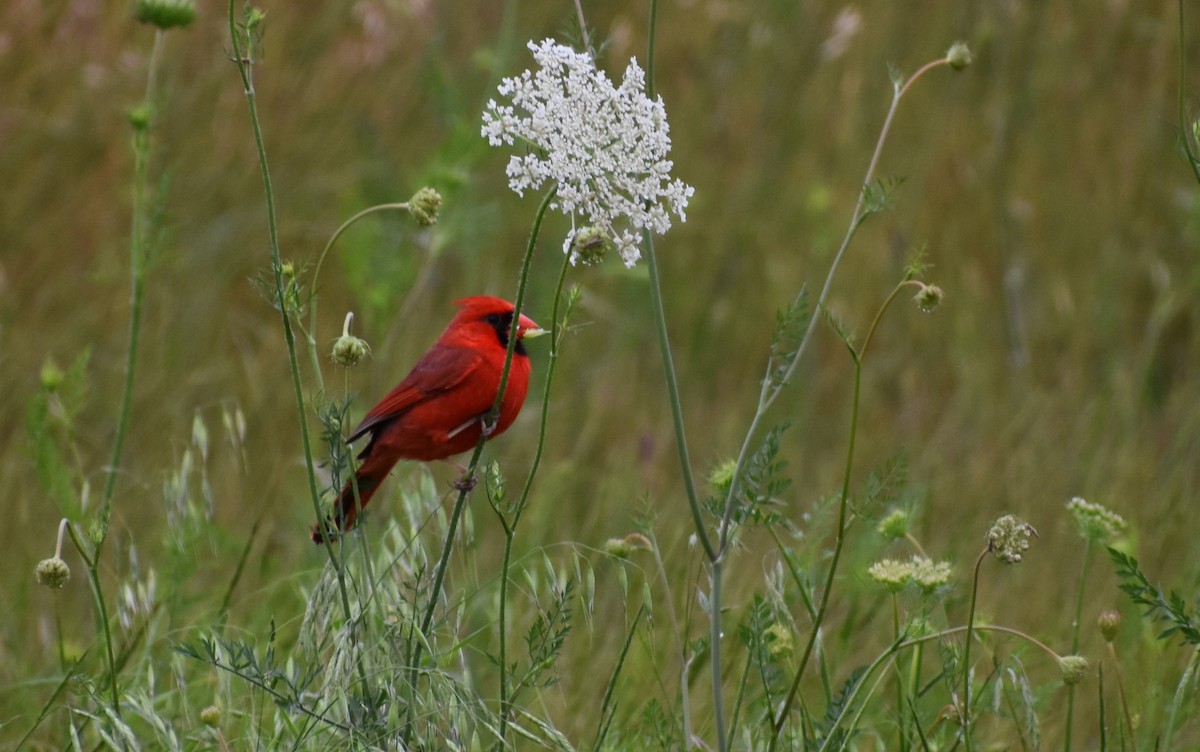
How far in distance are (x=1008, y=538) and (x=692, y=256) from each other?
3822 millimetres

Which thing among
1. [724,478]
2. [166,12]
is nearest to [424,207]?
[724,478]

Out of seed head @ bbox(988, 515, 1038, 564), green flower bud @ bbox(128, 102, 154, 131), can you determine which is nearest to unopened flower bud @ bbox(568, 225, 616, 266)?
seed head @ bbox(988, 515, 1038, 564)

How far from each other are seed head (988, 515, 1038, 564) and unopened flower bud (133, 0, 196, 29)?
1.77m

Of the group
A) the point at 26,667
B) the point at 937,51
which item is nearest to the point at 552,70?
the point at 26,667

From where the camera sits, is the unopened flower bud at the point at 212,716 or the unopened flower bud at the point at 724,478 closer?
the unopened flower bud at the point at 212,716

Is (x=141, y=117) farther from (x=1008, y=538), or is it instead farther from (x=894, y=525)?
(x=1008, y=538)

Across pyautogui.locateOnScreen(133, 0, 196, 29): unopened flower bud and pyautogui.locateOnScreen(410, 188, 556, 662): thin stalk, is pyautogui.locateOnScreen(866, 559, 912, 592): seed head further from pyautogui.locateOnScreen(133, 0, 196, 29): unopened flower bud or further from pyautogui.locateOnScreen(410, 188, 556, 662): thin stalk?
pyautogui.locateOnScreen(133, 0, 196, 29): unopened flower bud

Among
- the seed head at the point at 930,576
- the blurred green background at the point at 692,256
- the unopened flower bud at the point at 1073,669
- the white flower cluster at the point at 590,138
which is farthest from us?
the blurred green background at the point at 692,256

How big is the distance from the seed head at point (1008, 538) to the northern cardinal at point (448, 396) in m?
0.83

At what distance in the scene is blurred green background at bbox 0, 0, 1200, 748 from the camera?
3814mm

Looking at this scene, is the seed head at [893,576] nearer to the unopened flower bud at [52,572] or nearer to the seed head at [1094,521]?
the seed head at [1094,521]

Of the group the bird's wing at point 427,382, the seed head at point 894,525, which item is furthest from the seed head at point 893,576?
the bird's wing at point 427,382

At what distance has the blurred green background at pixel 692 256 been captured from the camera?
3.81m

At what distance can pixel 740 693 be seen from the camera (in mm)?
1895
